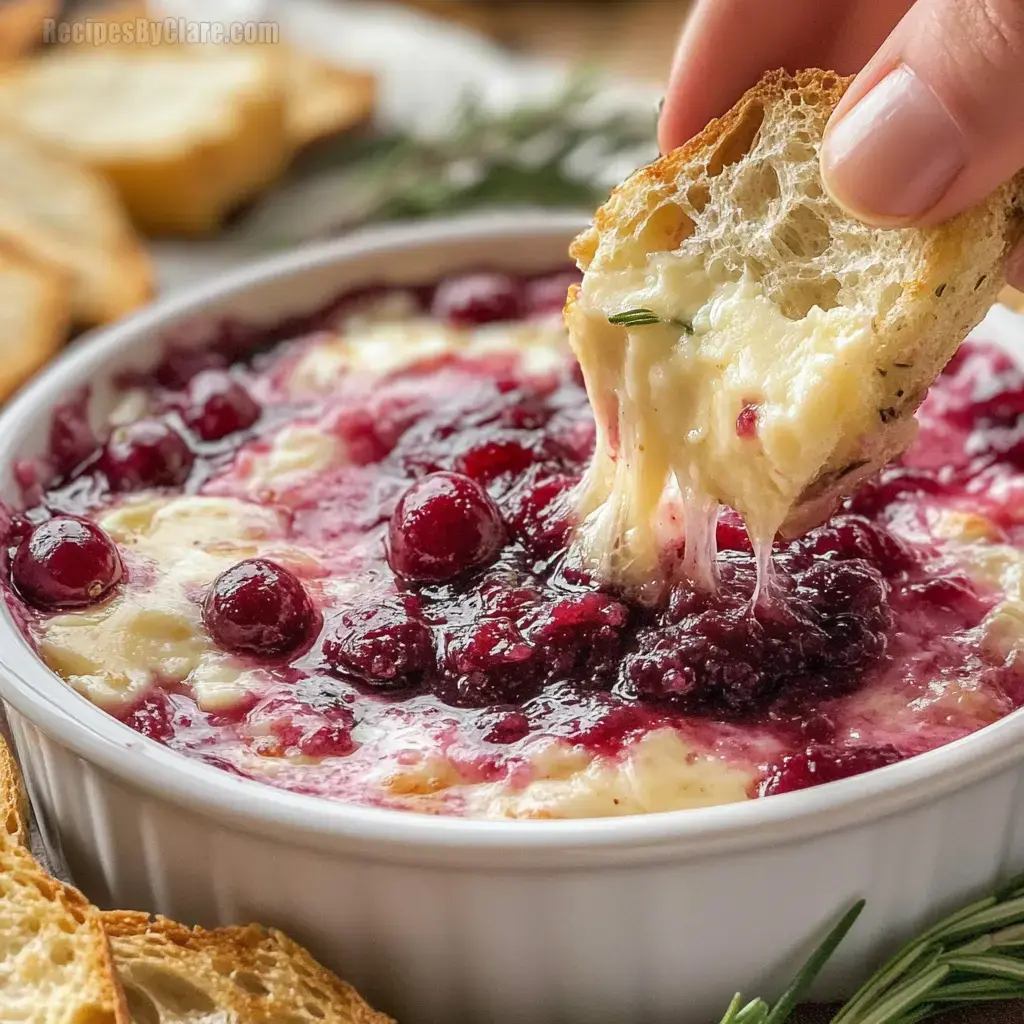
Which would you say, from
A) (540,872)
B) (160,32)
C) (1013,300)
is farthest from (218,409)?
(160,32)

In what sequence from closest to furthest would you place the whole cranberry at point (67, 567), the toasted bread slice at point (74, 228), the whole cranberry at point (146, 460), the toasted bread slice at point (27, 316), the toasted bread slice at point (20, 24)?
the whole cranberry at point (67, 567)
the whole cranberry at point (146, 460)
the toasted bread slice at point (27, 316)
the toasted bread slice at point (74, 228)
the toasted bread slice at point (20, 24)

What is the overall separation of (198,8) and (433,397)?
345 centimetres

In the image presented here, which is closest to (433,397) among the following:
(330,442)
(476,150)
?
(330,442)

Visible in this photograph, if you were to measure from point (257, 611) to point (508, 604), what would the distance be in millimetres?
411

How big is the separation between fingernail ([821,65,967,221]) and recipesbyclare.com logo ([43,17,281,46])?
3.88 metres

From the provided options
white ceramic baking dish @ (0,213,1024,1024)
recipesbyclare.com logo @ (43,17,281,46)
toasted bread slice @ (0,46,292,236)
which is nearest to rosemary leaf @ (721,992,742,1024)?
white ceramic baking dish @ (0,213,1024,1024)

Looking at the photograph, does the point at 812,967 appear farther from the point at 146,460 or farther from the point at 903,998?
the point at 146,460

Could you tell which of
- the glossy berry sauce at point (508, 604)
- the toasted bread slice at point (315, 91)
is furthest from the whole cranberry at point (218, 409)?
the toasted bread slice at point (315, 91)

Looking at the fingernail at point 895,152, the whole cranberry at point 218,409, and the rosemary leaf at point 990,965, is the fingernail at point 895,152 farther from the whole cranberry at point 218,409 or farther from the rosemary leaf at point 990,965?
the whole cranberry at point 218,409

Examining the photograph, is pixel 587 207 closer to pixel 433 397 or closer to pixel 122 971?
pixel 433 397

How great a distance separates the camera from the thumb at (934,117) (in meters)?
1.84

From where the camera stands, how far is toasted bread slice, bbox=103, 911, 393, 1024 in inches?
79.6

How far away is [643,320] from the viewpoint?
7.35 ft

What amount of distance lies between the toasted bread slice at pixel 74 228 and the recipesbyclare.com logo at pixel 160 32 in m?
0.97
